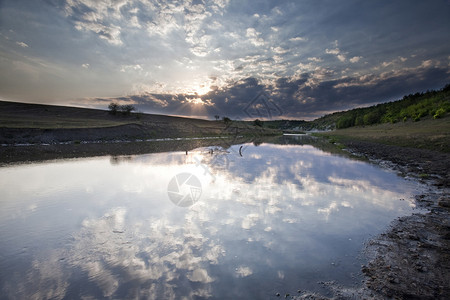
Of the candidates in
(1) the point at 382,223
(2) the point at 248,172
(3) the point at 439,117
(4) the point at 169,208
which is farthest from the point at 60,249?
(3) the point at 439,117

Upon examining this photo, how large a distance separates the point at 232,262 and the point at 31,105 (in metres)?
118

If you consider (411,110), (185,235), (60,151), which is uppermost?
(411,110)

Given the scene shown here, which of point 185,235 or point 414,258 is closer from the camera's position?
point 414,258

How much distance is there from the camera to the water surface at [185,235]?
182 inches

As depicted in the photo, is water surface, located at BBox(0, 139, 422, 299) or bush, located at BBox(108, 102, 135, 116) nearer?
water surface, located at BBox(0, 139, 422, 299)

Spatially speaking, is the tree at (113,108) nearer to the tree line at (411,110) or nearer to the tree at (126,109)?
the tree at (126,109)

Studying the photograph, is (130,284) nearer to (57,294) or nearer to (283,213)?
(57,294)

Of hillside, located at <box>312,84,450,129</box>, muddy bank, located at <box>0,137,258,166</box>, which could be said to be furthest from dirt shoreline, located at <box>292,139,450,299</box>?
hillside, located at <box>312,84,450,129</box>

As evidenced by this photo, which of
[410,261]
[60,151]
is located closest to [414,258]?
[410,261]

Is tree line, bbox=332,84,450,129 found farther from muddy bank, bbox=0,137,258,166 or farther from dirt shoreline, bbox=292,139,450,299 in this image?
muddy bank, bbox=0,137,258,166

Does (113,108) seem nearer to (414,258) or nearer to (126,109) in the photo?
(126,109)

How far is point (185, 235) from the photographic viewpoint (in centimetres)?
677

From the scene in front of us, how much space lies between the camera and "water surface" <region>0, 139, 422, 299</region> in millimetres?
4613

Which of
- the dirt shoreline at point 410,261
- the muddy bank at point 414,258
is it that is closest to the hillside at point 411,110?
the muddy bank at point 414,258
